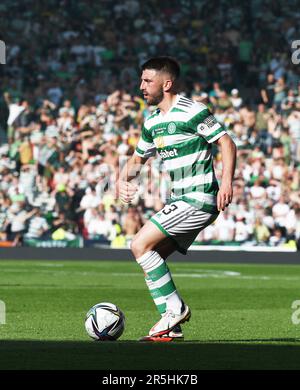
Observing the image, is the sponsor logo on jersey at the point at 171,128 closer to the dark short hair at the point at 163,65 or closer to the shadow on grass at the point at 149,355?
the dark short hair at the point at 163,65

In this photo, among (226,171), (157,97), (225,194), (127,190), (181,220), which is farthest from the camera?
(127,190)

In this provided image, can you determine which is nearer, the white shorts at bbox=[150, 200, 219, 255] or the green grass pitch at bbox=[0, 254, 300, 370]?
the green grass pitch at bbox=[0, 254, 300, 370]

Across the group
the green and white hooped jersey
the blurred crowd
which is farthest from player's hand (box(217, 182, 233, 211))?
the blurred crowd

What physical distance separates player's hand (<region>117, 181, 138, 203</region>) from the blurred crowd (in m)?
15.8

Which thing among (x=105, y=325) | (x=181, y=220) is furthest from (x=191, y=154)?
(x=105, y=325)

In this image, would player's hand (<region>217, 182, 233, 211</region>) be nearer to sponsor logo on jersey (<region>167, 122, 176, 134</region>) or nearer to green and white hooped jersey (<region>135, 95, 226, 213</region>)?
green and white hooped jersey (<region>135, 95, 226, 213</region>)

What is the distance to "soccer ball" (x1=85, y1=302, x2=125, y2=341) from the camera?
10500mm

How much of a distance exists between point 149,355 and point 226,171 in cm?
176

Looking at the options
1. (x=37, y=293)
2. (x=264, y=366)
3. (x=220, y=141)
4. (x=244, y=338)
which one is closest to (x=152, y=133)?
(x=220, y=141)

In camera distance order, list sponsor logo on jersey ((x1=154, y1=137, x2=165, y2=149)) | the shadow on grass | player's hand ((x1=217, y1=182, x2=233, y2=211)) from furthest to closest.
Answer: sponsor logo on jersey ((x1=154, y1=137, x2=165, y2=149)) < player's hand ((x1=217, y1=182, x2=233, y2=211)) < the shadow on grass

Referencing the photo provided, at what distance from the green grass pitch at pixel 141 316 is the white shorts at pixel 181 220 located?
94 cm

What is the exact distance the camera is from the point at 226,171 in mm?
9961

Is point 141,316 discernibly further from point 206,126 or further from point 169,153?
point 206,126

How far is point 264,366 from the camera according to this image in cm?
845
